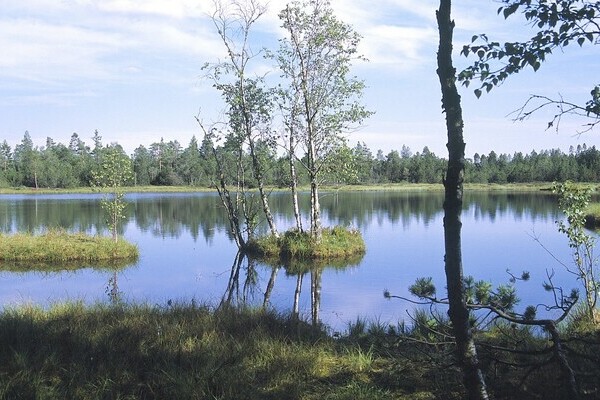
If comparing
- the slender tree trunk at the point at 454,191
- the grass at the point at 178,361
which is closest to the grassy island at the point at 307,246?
the grass at the point at 178,361

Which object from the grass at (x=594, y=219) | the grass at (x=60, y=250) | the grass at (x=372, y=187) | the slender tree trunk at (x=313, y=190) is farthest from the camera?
the grass at (x=372, y=187)

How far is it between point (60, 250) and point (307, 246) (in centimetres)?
1138

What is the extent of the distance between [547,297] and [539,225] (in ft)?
80.0

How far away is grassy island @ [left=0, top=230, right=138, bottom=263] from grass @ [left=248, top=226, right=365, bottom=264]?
20.2 ft

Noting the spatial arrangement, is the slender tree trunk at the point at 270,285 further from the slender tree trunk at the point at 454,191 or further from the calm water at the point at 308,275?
the slender tree trunk at the point at 454,191

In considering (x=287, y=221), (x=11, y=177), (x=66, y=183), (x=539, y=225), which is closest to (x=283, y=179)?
(x=287, y=221)

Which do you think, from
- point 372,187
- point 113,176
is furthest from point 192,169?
point 113,176

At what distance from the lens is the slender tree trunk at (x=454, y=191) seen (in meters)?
3.88

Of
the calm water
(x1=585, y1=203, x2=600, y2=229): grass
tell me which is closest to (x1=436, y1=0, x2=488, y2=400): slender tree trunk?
the calm water

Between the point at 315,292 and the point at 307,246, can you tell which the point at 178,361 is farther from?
the point at 307,246

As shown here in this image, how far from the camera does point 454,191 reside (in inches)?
153

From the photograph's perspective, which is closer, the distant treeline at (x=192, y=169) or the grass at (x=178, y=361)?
the grass at (x=178, y=361)

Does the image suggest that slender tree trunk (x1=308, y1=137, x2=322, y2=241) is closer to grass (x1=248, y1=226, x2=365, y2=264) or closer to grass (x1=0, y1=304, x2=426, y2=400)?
grass (x1=248, y1=226, x2=365, y2=264)

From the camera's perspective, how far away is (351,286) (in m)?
17.3
